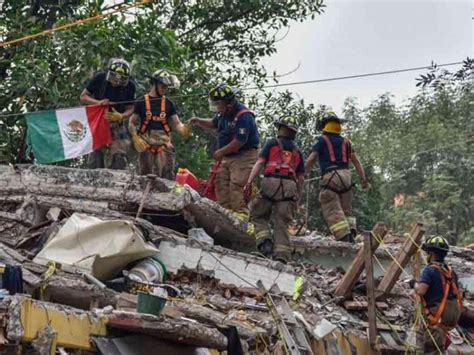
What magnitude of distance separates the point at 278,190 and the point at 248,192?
52cm

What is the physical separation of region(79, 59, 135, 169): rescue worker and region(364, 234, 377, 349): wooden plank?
10.2 ft

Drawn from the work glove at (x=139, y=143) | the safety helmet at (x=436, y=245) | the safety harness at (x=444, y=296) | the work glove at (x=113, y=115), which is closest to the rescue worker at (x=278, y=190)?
the work glove at (x=139, y=143)

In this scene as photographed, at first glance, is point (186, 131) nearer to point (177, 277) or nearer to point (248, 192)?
point (248, 192)

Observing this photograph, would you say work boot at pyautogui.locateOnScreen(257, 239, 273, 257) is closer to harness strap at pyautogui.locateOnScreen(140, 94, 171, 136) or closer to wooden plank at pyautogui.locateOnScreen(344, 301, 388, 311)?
wooden plank at pyautogui.locateOnScreen(344, 301, 388, 311)

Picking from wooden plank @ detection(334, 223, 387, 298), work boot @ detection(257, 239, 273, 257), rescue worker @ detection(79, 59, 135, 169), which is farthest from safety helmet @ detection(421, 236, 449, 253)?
rescue worker @ detection(79, 59, 135, 169)

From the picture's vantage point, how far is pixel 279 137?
11148mm

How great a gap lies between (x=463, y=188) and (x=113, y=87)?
13.6 metres

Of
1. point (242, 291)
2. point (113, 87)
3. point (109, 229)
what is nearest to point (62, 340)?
point (109, 229)

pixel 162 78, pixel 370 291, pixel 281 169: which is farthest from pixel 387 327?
pixel 162 78

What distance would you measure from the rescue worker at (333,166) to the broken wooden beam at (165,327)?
4.54 meters

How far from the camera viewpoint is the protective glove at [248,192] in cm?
1112

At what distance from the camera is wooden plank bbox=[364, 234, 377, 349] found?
9961mm

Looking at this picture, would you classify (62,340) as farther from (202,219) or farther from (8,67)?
(8,67)

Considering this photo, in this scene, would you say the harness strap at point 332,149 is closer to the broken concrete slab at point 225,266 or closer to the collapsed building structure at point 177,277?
the collapsed building structure at point 177,277
